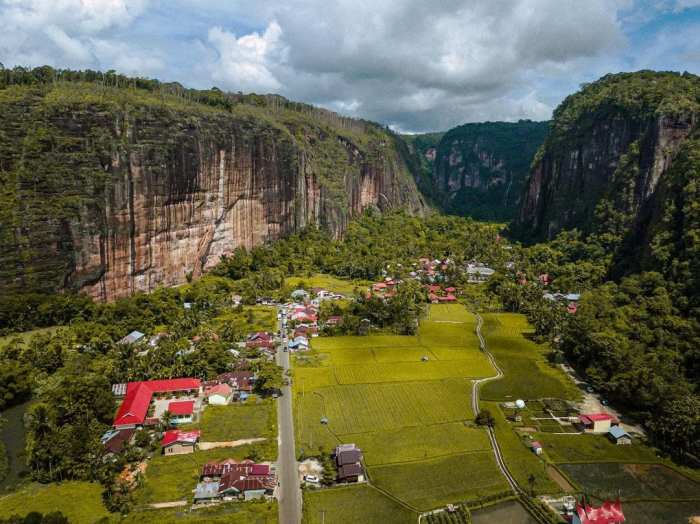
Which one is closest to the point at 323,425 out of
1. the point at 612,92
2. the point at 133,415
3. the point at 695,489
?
the point at 133,415

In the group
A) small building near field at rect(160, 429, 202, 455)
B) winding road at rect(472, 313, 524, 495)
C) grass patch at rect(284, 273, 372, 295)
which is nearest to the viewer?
winding road at rect(472, 313, 524, 495)

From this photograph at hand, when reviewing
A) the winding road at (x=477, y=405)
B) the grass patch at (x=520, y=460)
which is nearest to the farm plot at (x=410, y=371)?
the winding road at (x=477, y=405)

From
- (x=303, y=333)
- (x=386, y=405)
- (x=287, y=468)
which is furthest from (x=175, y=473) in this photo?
(x=303, y=333)

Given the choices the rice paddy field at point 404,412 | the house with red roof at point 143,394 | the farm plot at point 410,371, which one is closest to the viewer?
the rice paddy field at point 404,412

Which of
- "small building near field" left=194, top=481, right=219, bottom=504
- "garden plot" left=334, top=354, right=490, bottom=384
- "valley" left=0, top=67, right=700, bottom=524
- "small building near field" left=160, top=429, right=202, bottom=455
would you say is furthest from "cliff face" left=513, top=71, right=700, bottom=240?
"small building near field" left=194, top=481, right=219, bottom=504

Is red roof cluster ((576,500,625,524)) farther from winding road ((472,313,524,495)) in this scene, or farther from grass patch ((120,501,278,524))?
grass patch ((120,501,278,524))

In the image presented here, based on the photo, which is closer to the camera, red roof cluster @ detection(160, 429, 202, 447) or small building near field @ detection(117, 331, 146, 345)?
red roof cluster @ detection(160, 429, 202, 447)

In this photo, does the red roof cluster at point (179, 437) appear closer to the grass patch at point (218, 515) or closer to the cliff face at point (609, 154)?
the grass patch at point (218, 515)

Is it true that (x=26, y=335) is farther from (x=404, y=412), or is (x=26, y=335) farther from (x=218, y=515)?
(x=404, y=412)
